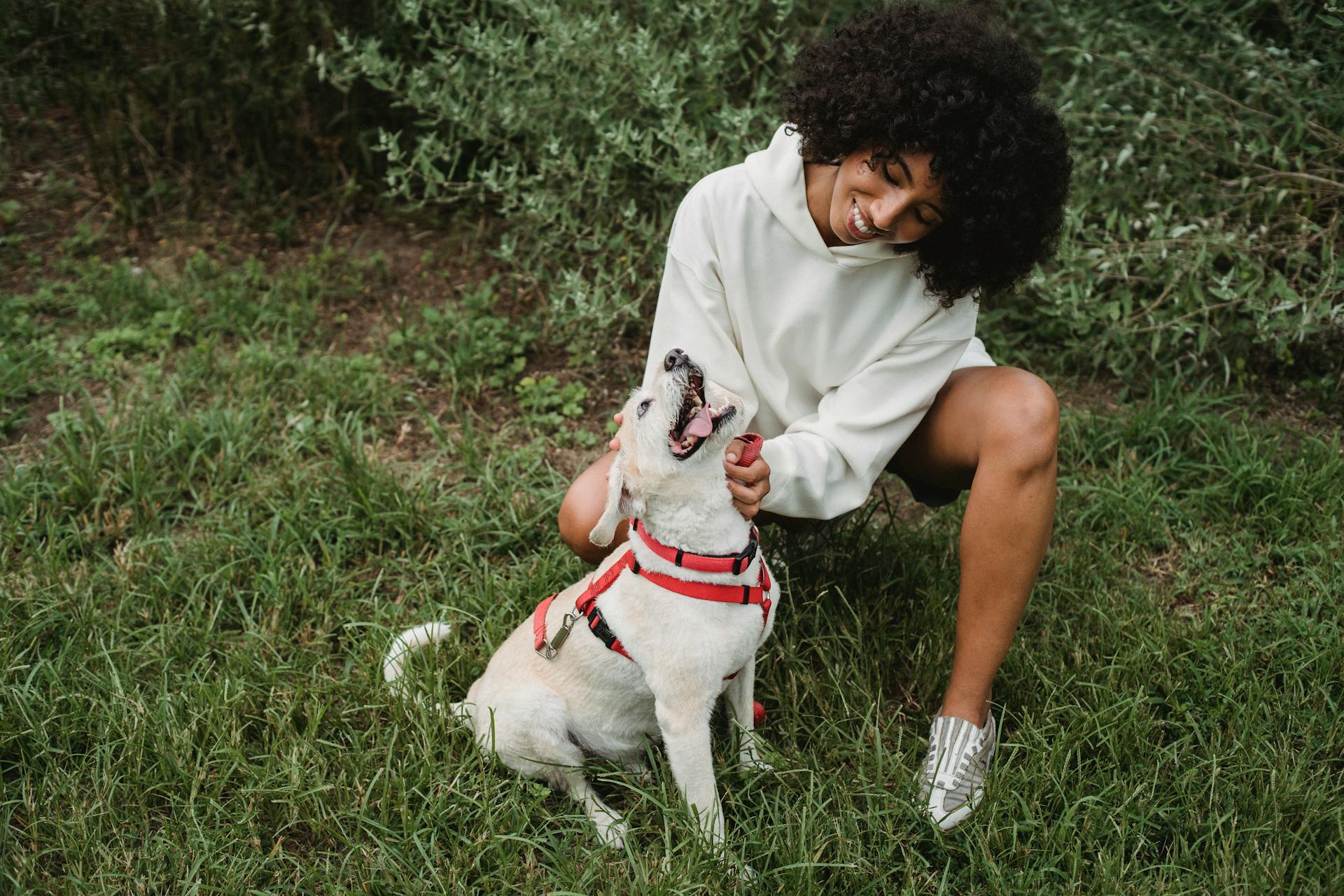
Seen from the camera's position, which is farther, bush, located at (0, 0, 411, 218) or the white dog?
bush, located at (0, 0, 411, 218)

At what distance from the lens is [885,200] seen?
7.54ft

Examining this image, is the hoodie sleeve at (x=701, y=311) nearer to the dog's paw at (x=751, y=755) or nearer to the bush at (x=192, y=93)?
the dog's paw at (x=751, y=755)

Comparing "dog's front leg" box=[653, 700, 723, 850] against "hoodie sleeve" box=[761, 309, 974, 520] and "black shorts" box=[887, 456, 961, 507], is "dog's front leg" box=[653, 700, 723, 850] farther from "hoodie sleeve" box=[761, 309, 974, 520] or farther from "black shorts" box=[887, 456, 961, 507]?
"black shorts" box=[887, 456, 961, 507]

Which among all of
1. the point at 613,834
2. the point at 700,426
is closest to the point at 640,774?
the point at 613,834

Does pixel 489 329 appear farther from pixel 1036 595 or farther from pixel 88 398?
pixel 1036 595

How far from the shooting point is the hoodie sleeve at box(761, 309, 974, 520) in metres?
2.46

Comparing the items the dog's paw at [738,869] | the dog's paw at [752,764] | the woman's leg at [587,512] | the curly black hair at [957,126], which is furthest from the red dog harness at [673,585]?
the curly black hair at [957,126]

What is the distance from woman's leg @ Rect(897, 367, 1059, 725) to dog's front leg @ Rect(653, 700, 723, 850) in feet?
2.09

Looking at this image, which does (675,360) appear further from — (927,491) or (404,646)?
(404,646)

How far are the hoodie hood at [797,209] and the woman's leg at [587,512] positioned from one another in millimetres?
753

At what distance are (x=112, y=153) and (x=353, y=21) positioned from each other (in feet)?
4.70

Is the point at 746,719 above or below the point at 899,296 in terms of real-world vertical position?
below

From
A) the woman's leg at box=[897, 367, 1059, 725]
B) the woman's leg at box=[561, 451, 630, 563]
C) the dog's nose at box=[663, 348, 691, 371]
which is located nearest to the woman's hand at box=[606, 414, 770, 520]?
the dog's nose at box=[663, 348, 691, 371]

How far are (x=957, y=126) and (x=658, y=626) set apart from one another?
52.0 inches
